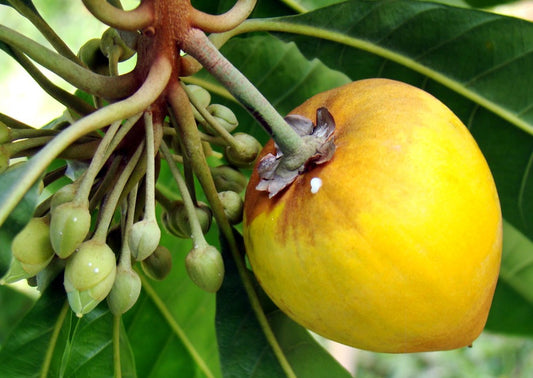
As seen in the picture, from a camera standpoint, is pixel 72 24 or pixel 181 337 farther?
pixel 72 24

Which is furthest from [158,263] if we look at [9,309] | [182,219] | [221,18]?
[9,309]

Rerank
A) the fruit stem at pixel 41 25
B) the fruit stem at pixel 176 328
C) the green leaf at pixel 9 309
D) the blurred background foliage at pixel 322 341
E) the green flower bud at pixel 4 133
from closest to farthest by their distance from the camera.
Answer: the green flower bud at pixel 4 133 < the fruit stem at pixel 41 25 < the fruit stem at pixel 176 328 < the blurred background foliage at pixel 322 341 < the green leaf at pixel 9 309

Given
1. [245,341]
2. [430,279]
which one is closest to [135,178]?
[245,341]

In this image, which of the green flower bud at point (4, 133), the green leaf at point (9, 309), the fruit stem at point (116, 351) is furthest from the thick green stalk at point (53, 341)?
the green leaf at point (9, 309)

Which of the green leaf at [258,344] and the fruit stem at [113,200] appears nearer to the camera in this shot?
the fruit stem at [113,200]

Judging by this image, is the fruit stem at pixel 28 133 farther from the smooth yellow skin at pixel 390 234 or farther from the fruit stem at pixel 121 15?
the smooth yellow skin at pixel 390 234

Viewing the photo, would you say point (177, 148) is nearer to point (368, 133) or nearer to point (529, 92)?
point (368, 133)

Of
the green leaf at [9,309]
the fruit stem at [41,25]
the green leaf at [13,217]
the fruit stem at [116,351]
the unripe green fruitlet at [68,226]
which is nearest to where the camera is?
the green leaf at [13,217]
